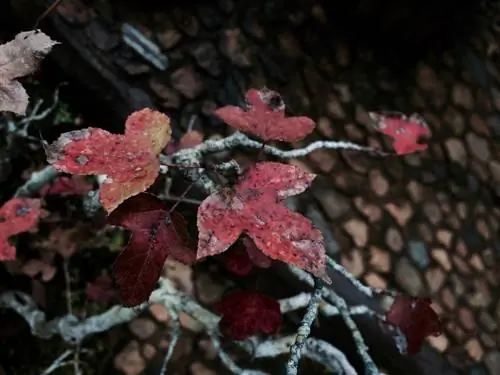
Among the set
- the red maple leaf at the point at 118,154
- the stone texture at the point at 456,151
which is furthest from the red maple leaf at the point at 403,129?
the red maple leaf at the point at 118,154

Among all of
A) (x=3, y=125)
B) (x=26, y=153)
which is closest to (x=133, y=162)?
(x=3, y=125)

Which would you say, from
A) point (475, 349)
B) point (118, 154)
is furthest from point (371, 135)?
point (118, 154)

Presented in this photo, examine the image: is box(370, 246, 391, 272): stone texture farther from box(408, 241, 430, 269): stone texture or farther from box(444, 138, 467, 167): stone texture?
box(444, 138, 467, 167): stone texture

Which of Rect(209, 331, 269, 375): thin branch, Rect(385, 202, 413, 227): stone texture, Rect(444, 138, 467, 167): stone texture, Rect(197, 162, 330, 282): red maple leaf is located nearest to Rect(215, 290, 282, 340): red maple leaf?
Rect(209, 331, 269, 375): thin branch

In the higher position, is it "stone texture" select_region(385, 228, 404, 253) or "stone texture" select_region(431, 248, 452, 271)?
"stone texture" select_region(385, 228, 404, 253)

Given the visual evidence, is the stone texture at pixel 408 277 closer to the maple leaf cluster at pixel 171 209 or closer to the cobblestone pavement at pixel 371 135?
the cobblestone pavement at pixel 371 135

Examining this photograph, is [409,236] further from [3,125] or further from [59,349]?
[3,125]

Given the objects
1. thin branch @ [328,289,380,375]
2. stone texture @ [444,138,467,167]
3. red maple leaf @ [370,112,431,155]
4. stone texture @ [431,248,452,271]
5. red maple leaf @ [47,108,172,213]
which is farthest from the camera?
stone texture @ [444,138,467,167]
